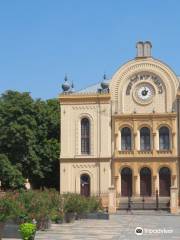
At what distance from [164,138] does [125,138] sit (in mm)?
3474

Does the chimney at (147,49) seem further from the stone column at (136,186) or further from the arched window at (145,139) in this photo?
the stone column at (136,186)

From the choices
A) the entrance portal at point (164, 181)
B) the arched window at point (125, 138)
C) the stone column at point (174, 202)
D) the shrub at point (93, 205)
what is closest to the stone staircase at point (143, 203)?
the entrance portal at point (164, 181)

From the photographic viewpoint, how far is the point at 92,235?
23.8m

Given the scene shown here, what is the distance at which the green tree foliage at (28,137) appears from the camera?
50531 millimetres

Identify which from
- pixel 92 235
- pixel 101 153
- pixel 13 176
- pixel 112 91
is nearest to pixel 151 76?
pixel 112 91

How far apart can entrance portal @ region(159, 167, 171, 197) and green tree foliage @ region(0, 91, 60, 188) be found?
975 centimetres

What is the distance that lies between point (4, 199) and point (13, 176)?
27749mm

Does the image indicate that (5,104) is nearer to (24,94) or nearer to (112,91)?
(24,94)

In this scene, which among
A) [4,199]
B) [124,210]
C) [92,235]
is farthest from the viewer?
[124,210]

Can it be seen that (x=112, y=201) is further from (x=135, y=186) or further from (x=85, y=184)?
(x=85, y=184)

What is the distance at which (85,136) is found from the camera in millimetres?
51500

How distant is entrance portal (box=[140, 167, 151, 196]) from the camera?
4988 centimetres

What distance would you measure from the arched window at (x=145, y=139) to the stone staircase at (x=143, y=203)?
462 centimetres

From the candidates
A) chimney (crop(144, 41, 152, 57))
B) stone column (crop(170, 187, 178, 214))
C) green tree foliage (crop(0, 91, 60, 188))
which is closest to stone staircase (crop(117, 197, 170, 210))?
stone column (crop(170, 187, 178, 214))
